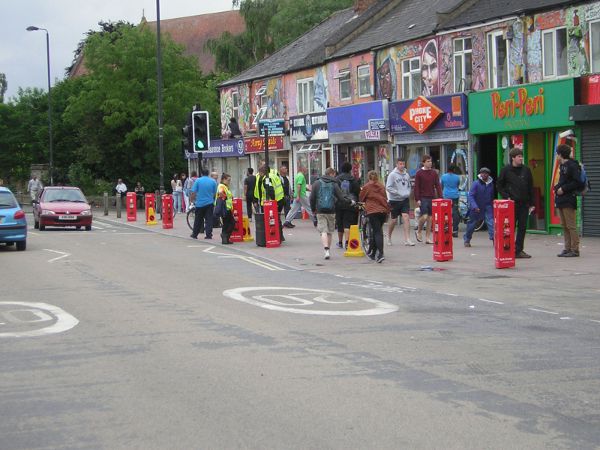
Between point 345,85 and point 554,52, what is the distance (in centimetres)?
1252

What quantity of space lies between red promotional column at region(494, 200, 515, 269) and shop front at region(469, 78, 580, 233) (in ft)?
24.4

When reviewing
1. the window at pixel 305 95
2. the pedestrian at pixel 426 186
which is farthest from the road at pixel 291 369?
the window at pixel 305 95

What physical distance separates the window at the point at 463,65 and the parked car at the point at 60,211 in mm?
12080

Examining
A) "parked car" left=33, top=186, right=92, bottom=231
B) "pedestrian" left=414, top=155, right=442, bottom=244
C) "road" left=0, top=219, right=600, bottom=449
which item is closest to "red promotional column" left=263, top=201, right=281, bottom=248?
"pedestrian" left=414, top=155, right=442, bottom=244

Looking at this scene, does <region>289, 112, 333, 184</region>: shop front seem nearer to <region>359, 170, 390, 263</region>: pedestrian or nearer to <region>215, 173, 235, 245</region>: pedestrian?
<region>215, 173, 235, 245</region>: pedestrian

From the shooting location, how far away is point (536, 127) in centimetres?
2430

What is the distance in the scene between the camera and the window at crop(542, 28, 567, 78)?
24.1 metres

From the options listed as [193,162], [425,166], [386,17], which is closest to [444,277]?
[425,166]

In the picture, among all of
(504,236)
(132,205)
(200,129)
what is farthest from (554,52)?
(132,205)

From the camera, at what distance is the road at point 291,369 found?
601 cm

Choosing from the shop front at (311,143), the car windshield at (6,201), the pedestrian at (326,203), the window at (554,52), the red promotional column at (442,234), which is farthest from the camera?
the shop front at (311,143)

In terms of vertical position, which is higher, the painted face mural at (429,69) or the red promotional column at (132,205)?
the painted face mural at (429,69)

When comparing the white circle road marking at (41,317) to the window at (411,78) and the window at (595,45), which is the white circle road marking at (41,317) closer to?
the window at (595,45)

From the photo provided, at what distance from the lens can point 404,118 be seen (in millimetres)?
31031
